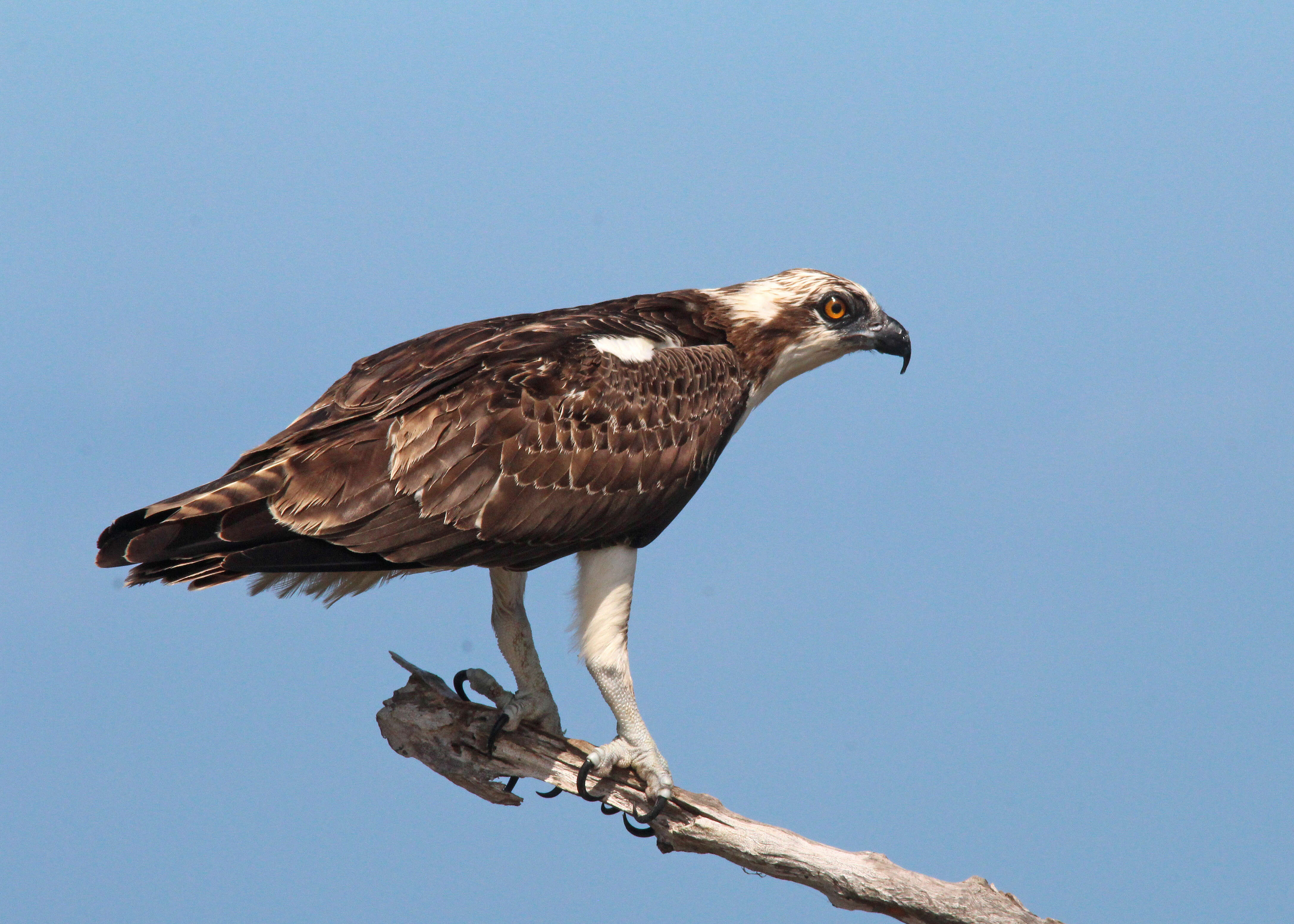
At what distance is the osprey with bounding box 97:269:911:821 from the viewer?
723 cm

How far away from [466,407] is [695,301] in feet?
6.84

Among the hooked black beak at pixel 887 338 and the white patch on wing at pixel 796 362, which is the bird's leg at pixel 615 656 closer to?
the white patch on wing at pixel 796 362

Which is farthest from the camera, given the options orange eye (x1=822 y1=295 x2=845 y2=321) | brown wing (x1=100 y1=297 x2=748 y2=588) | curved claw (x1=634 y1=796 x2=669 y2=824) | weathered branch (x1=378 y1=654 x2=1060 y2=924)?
orange eye (x1=822 y1=295 x2=845 y2=321)

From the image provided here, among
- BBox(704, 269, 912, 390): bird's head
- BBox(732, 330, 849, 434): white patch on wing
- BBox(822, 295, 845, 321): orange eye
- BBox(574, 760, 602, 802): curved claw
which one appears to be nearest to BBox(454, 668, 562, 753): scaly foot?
BBox(574, 760, 602, 802): curved claw

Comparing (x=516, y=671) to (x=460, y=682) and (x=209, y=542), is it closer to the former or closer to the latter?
(x=460, y=682)

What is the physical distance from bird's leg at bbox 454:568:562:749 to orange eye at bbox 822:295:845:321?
2672 mm

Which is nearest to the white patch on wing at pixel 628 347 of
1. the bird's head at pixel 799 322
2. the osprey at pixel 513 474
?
the osprey at pixel 513 474

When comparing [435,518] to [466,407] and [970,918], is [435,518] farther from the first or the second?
[970,918]

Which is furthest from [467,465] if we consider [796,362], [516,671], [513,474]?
[796,362]

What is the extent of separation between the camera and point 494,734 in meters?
8.55

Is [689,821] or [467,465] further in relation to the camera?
[689,821]

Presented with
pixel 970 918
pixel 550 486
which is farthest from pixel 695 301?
pixel 970 918

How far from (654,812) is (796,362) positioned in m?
3.11

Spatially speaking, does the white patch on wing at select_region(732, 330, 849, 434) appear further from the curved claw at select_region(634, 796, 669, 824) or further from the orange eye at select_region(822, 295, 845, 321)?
the curved claw at select_region(634, 796, 669, 824)
